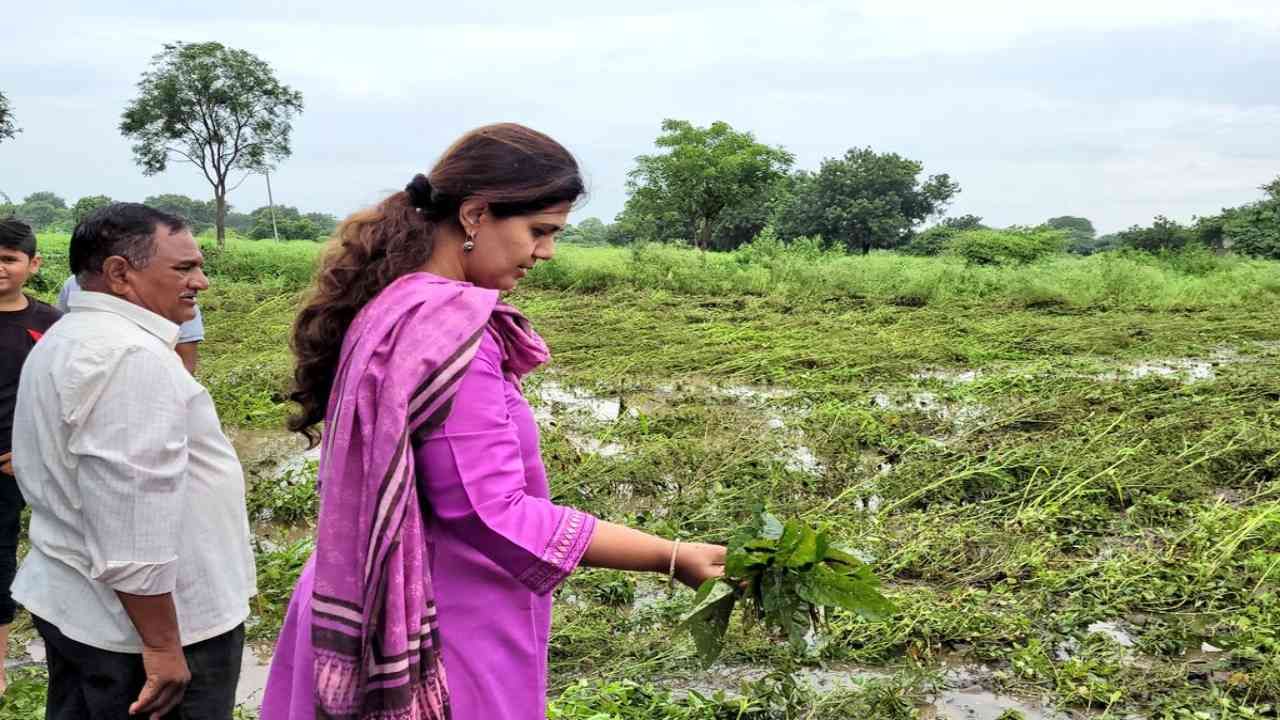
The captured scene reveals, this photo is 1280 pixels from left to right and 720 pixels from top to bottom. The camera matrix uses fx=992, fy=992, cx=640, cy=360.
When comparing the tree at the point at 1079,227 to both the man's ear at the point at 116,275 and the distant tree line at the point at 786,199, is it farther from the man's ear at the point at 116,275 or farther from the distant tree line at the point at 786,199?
the man's ear at the point at 116,275

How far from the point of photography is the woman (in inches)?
50.8

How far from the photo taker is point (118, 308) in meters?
1.82

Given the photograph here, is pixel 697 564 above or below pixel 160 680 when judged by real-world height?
above

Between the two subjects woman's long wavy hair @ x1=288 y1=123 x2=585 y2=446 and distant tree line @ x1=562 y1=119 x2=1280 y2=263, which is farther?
distant tree line @ x1=562 y1=119 x2=1280 y2=263

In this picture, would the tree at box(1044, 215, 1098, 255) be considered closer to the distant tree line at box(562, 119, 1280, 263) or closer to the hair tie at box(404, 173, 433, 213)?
the distant tree line at box(562, 119, 1280, 263)

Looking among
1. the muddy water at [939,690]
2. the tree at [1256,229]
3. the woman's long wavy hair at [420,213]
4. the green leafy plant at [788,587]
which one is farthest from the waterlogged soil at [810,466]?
the tree at [1256,229]

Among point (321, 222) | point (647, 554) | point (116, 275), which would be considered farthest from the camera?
point (321, 222)

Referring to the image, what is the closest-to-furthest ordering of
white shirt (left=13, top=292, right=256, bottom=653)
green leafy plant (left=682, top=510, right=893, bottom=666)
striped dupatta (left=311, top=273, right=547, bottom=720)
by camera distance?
striped dupatta (left=311, top=273, right=547, bottom=720) < green leafy plant (left=682, top=510, right=893, bottom=666) < white shirt (left=13, top=292, right=256, bottom=653)

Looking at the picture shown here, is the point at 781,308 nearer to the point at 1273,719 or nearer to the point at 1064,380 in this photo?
the point at 1064,380

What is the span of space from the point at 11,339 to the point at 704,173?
1545 inches

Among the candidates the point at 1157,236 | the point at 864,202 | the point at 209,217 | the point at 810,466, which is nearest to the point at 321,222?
the point at 209,217

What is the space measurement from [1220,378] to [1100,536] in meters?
4.62

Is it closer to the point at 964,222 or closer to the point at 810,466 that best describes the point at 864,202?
the point at 964,222

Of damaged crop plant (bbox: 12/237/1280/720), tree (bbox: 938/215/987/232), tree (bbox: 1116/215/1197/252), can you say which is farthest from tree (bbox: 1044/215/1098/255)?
damaged crop plant (bbox: 12/237/1280/720)
